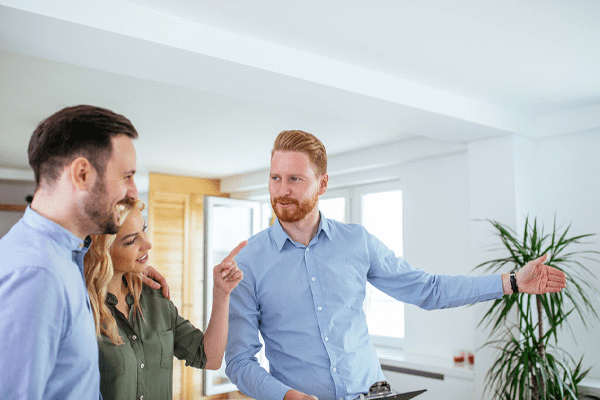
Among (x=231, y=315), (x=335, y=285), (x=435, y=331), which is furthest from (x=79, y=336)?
(x=435, y=331)

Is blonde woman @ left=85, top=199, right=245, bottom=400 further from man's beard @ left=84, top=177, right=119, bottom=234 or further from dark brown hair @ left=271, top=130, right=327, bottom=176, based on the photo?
dark brown hair @ left=271, top=130, right=327, bottom=176

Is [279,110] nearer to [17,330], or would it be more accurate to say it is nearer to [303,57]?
[303,57]

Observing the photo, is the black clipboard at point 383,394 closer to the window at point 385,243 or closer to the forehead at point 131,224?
the forehead at point 131,224

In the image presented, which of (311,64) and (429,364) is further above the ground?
(311,64)

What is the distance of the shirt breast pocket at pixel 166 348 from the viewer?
157 centimetres

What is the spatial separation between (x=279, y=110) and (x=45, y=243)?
3.57 metres

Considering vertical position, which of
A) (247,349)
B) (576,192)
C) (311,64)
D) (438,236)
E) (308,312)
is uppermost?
(311,64)

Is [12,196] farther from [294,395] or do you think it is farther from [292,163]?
[294,395]

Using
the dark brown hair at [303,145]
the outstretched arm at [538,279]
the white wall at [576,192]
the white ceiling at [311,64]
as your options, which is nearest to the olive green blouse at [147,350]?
the dark brown hair at [303,145]

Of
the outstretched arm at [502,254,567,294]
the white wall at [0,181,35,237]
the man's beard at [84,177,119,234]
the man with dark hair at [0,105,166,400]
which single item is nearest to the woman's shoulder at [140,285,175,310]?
the man with dark hair at [0,105,166,400]

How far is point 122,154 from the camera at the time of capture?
1.20 m

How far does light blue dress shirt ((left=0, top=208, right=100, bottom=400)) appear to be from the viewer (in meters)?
0.96

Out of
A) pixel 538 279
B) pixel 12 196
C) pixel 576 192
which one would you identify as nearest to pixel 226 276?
pixel 538 279

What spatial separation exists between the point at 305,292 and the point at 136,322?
0.64 m
